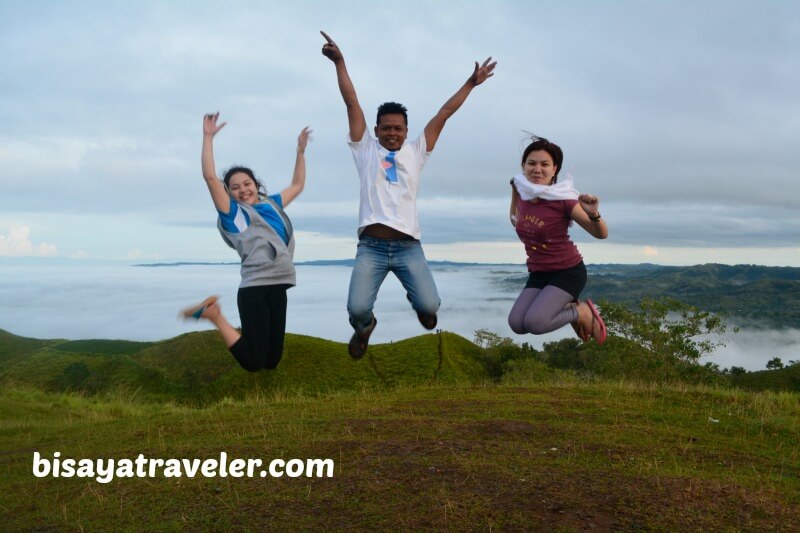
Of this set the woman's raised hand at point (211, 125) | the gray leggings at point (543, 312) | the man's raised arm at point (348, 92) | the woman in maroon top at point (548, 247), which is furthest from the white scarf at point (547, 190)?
the woman's raised hand at point (211, 125)

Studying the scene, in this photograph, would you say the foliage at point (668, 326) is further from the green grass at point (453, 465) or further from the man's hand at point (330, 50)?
the man's hand at point (330, 50)

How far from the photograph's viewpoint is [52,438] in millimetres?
18672

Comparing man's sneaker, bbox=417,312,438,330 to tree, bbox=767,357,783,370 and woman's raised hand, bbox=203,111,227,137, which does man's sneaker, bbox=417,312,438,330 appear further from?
tree, bbox=767,357,783,370

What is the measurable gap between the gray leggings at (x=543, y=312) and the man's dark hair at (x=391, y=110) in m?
2.80

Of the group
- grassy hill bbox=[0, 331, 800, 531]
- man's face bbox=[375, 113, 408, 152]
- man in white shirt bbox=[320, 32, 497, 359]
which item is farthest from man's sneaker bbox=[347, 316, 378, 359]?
grassy hill bbox=[0, 331, 800, 531]

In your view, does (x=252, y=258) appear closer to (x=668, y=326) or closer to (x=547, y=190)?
(x=547, y=190)

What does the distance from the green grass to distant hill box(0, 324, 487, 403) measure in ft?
43.8

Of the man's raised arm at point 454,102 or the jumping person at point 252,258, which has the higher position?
the man's raised arm at point 454,102

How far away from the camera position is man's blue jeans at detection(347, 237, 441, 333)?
27.2 ft

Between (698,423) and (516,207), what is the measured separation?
444 inches

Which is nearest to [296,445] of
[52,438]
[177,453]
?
[177,453]

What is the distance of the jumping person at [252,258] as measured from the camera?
7.58 meters

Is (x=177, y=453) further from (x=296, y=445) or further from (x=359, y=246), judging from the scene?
(x=359, y=246)

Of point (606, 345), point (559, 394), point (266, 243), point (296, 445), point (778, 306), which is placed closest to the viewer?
point (266, 243)
